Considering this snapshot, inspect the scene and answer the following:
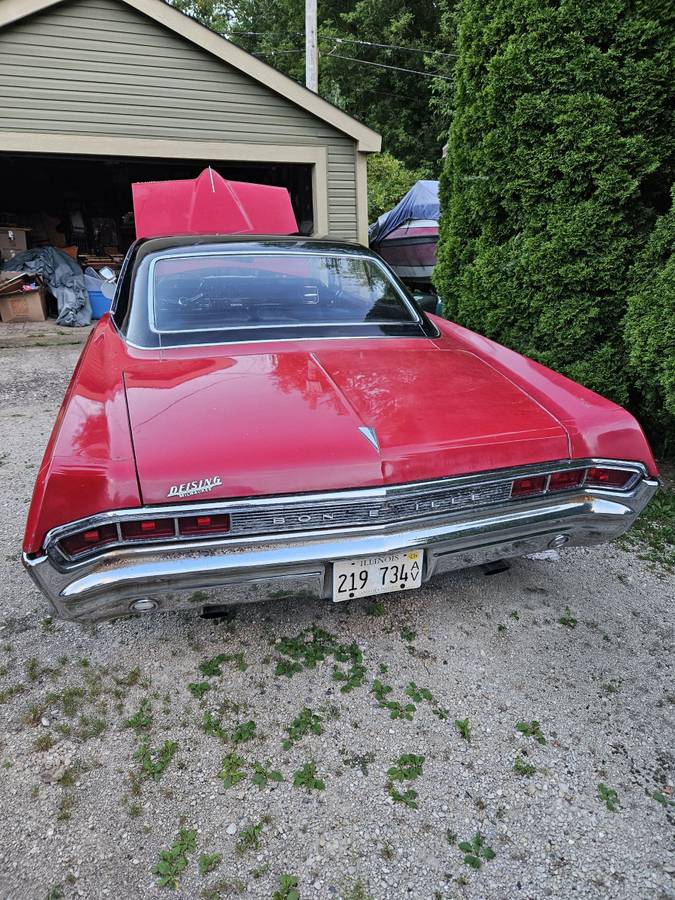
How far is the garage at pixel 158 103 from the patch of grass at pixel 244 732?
23.6ft

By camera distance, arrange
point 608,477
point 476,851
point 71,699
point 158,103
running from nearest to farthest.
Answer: point 476,851 < point 71,699 < point 608,477 < point 158,103

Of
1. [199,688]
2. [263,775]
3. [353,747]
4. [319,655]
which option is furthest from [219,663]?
[353,747]

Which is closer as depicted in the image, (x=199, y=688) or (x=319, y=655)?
(x=199, y=688)

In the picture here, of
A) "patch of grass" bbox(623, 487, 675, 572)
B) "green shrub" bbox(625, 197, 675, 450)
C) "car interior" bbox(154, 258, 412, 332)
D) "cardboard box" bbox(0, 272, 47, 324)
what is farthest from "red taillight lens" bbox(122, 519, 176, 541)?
"cardboard box" bbox(0, 272, 47, 324)

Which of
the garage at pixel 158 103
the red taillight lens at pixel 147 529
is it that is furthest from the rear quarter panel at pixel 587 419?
the garage at pixel 158 103

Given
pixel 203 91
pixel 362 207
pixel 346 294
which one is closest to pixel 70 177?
pixel 203 91

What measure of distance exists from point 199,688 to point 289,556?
28.7 inches

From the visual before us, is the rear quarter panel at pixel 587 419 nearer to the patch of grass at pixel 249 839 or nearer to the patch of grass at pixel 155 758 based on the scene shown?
the patch of grass at pixel 249 839

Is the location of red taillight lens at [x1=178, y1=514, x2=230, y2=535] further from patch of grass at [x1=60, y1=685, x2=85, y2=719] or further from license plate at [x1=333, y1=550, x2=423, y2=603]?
patch of grass at [x1=60, y1=685, x2=85, y2=719]

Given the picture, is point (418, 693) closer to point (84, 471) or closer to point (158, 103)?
point (84, 471)

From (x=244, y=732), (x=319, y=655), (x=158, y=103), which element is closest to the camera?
(x=244, y=732)

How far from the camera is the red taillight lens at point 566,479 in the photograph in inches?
81.2

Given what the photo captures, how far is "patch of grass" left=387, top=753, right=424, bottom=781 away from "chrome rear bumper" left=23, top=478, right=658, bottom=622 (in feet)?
1.98

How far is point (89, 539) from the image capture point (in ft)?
5.43
